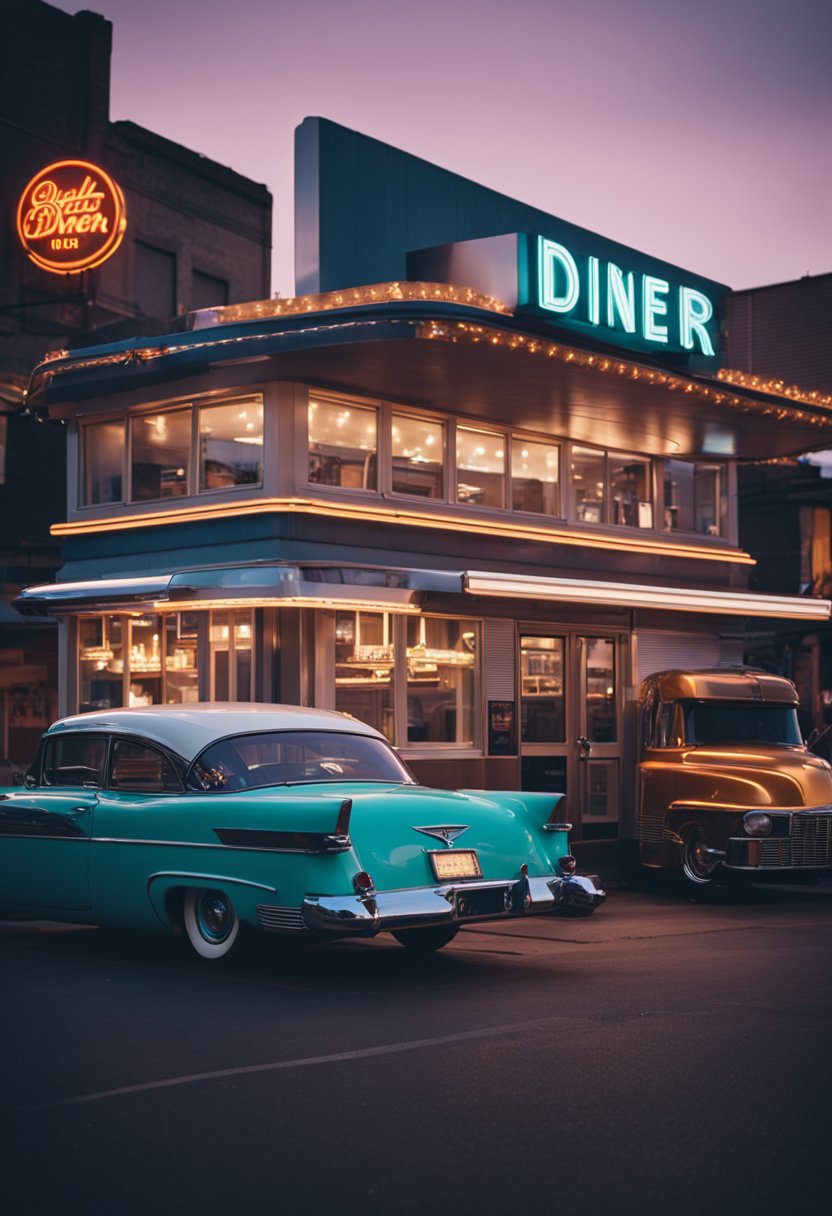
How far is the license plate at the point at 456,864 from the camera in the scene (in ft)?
28.7

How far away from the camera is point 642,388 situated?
17688 millimetres

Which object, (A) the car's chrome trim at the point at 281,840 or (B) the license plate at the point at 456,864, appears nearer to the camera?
(A) the car's chrome trim at the point at 281,840

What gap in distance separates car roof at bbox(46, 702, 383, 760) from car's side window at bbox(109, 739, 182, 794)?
9 centimetres

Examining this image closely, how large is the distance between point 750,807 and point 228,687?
577 cm

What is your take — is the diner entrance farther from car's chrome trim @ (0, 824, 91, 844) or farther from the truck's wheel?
car's chrome trim @ (0, 824, 91, 844)

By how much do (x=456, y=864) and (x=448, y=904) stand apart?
0.32 m

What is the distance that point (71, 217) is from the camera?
90.5 feet

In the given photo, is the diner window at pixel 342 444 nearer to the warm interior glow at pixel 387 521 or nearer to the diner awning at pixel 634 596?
the warm interior glow at pixel 387 521

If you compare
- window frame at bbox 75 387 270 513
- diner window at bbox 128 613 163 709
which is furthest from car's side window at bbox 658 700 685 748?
diner window at bbox 128 613 163 709

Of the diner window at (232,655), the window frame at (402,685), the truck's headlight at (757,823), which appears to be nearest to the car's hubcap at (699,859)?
the truck's headlight at (757,823)

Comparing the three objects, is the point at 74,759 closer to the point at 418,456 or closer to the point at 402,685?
the point at 402,685

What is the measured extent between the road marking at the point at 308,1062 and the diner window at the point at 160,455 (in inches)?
445

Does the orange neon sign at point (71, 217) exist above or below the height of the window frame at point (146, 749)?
above

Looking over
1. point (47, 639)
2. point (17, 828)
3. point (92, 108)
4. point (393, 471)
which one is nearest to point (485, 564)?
point (393, 471)
